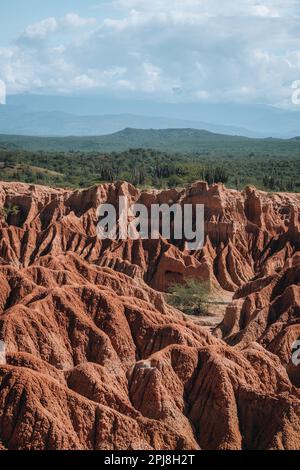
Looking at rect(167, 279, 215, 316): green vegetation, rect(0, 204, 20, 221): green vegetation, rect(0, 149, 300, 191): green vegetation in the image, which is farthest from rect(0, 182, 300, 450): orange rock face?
rect(0, 149, 300, 191): green vegetation

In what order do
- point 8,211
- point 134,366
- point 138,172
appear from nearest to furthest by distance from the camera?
point 134,366
point 8,211
point 138,172

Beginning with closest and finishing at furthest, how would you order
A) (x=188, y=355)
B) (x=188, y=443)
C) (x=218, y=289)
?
(x=188, y=443) → (x=188, y=355) → (x=218, y=289)

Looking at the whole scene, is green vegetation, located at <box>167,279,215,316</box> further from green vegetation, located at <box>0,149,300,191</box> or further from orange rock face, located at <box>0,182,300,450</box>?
green vegetation, located at <box>0,149,300,191</box>

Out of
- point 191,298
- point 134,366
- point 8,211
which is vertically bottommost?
point 191,298

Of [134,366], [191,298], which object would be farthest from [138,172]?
[134,366]

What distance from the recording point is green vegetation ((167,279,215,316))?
6556 centimetres

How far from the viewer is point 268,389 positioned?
3531 centimetres

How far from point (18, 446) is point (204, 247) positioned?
49.6 m

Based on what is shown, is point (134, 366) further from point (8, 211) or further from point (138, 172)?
point (138, 172)

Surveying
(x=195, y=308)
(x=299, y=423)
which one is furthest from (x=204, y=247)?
(x=299, y=423)

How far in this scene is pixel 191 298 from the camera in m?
65.8

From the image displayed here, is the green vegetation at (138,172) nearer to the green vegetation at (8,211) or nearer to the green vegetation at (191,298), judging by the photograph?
the green vegetation at (8,211)

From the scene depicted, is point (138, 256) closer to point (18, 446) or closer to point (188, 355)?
point (188, 355)

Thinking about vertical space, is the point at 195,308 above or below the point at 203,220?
below
